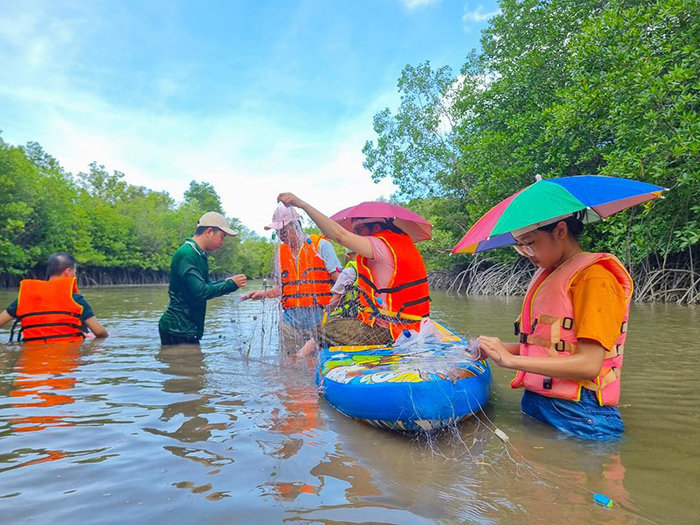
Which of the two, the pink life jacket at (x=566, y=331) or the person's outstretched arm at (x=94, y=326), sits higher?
the pink life jacket at (x=566, y=331)

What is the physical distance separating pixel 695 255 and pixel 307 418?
40.8ft

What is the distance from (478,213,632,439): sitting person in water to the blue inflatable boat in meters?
0.31

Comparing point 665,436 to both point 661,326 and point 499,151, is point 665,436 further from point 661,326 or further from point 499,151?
point 499,151

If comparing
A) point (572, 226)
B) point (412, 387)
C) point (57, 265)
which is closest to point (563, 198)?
point (572, 226)

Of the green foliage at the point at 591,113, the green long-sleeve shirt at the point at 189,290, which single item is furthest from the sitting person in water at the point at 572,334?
the green foliage at the point at 591,113

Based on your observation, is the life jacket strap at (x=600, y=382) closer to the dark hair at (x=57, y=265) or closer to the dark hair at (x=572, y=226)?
the dark hair at (x=572, y=226)

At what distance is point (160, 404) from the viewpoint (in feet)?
11.8

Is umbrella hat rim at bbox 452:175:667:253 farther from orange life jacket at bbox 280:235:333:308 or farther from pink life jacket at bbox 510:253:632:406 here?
orange life jacket at bbox 280:235:333:308

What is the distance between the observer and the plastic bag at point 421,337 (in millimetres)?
3629

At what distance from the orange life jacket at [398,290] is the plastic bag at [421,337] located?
0.19 meters

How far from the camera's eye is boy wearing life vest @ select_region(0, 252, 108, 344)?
5.47 metres

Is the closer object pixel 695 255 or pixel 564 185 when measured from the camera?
pixel 564 185

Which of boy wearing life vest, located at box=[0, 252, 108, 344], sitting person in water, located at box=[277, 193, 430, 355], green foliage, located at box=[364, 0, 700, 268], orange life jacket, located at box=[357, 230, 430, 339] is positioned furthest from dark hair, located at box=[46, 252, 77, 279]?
green foliage, located at box=[364, 0, 700, 268]

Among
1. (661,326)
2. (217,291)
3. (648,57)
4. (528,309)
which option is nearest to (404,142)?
(648,57)
